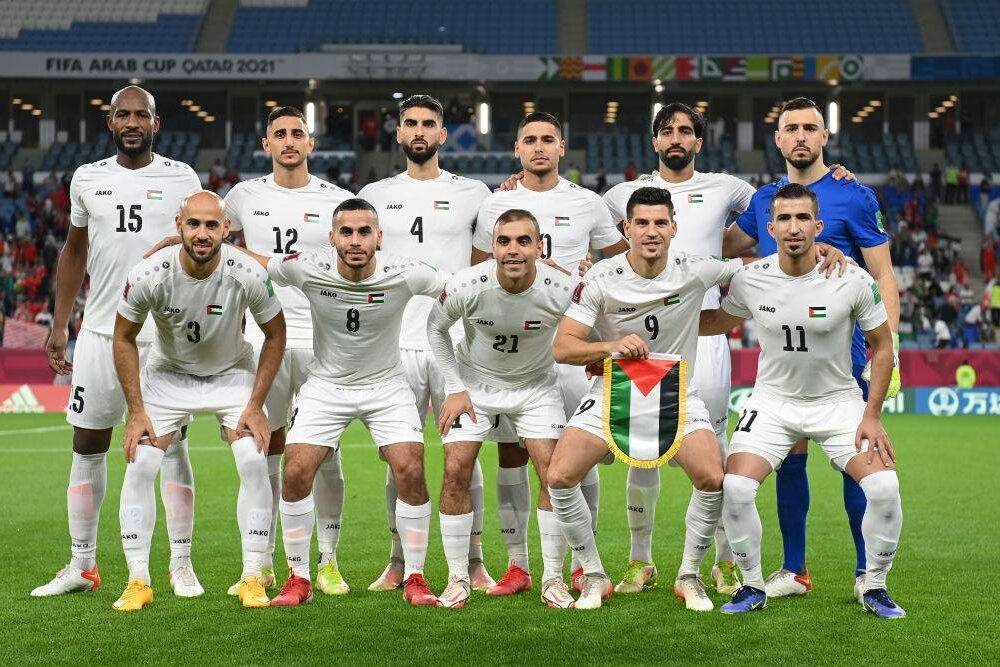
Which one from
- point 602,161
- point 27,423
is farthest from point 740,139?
point 27,423

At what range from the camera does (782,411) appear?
636 cm

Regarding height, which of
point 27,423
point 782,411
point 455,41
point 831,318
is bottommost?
point 27,423

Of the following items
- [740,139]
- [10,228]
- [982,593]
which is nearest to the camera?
[982,593]

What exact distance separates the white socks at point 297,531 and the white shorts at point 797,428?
216 cm

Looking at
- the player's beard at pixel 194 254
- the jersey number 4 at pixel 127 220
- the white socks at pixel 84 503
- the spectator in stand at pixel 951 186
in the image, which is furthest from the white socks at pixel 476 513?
the spectator in stand at pixel 951 186

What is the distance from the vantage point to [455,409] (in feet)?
21.4

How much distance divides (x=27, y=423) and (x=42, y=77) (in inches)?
758

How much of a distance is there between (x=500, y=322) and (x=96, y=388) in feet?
7.02

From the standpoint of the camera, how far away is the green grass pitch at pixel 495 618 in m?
5.39

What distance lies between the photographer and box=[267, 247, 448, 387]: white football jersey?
21.4ft

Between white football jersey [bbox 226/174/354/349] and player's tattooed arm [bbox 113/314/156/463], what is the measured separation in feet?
3.04

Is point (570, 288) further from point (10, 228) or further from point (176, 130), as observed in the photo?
point (176, 130)

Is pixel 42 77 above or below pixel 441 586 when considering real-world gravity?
above

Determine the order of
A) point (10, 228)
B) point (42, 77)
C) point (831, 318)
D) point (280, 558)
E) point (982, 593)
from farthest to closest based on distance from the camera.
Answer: point (42, 77)
point (10, 228)
point (280, 558)
point (982, 593)
point (831, 318)
